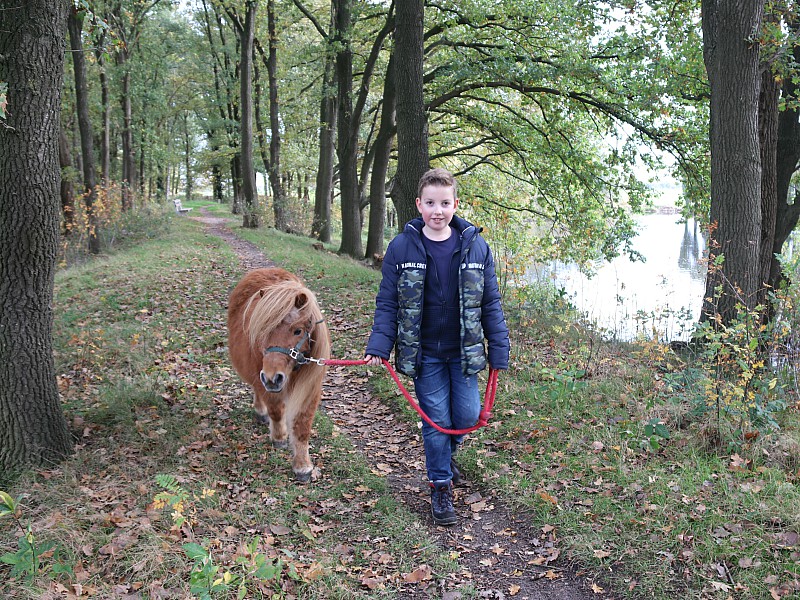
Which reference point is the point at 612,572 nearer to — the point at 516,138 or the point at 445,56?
the point at 516,138

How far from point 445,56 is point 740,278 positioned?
1053 centimetres

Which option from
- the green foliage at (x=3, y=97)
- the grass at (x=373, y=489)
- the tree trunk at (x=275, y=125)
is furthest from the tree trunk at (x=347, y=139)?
the green foliage at (x=3, y=97)

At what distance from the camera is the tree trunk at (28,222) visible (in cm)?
424

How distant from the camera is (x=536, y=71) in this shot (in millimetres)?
11297

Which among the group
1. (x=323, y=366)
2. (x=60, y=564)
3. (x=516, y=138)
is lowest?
(x=60, y=564)

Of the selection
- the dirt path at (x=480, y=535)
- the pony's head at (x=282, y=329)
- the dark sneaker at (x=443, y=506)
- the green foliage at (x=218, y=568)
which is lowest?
the dirt path at (x=480, y=535)

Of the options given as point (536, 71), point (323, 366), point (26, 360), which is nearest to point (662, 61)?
point (536, 71)

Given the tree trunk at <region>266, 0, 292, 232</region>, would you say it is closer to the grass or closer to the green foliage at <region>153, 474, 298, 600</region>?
the grass

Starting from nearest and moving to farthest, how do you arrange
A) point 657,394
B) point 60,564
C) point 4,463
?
point 60,564, point 4,463, point 657,394

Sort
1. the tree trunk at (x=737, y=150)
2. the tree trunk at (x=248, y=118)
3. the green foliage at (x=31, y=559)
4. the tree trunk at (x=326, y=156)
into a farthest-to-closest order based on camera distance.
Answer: the tree trunk at (x=248, y=118)
the tree trunk at (x=326, y=156)
the tree trunk at (x=737, y=150)
the green foliage at (x=31, y=559)

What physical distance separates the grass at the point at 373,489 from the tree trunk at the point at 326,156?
12.9m

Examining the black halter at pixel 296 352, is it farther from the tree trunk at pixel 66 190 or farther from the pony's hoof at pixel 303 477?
the tree trunk at pixel 66 190

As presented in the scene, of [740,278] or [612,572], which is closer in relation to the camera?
[612,572]

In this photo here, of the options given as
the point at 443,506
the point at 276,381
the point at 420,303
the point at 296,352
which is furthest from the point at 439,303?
the point at 443,506
